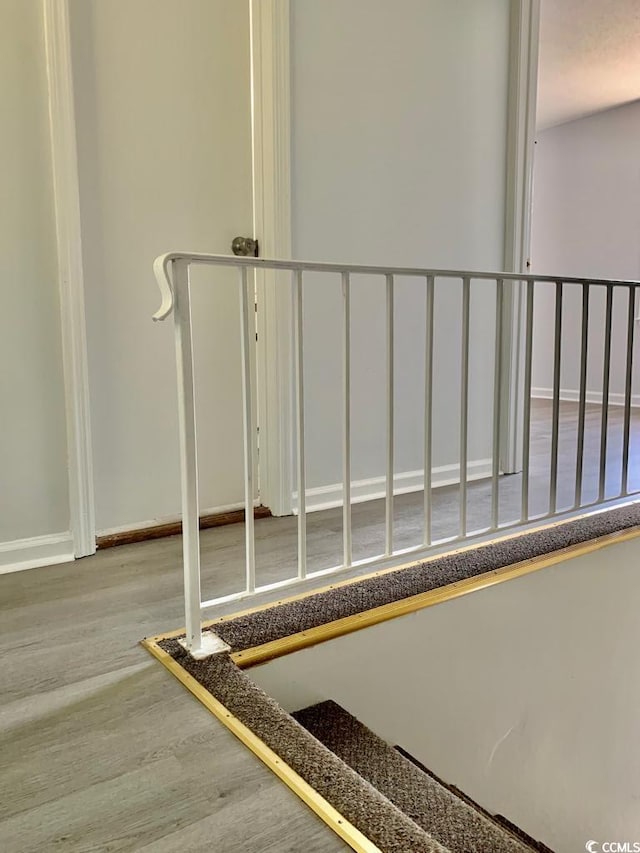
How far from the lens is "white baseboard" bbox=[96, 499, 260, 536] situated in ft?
6.45

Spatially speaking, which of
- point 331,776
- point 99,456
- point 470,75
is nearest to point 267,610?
point 331,776

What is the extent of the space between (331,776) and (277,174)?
173 cm

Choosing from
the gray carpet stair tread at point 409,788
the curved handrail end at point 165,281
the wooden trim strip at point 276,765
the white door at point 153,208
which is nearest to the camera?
the wooden trim strip at point 276,765

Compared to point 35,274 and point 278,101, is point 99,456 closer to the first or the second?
point 35,274

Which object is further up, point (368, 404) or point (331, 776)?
point (368, 404)

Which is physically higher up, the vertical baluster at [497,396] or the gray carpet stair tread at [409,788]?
the vertical baluster at [497,396]

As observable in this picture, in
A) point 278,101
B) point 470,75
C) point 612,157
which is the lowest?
point 278,101

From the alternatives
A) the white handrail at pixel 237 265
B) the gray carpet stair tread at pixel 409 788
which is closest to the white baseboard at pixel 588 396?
the white handrail at pixel 237 265

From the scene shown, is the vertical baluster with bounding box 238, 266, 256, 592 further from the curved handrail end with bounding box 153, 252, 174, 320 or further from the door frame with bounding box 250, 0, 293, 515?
the door frame with bounding box 250, 0, 293, 515

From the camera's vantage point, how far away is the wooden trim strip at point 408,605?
1282 mm

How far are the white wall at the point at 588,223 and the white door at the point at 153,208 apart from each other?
14.0 ft

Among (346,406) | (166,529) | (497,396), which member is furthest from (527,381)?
(166,529)

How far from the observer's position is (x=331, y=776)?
3.02 feet

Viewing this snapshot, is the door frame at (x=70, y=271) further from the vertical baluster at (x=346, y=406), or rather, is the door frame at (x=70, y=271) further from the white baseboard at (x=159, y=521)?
the vertical baluster at (x=346, y=406)
